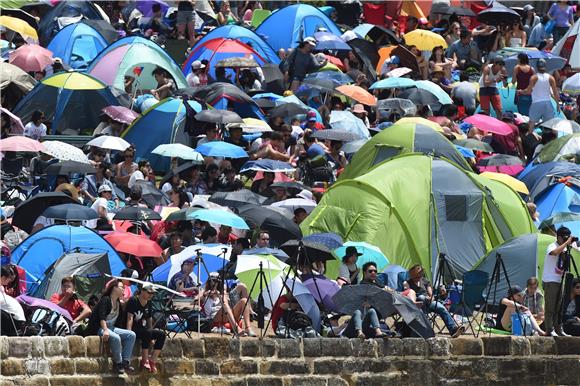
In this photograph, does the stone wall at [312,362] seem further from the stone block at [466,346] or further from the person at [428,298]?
the person at [428,298]

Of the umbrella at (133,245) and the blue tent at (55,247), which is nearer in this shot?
the blue tent at (55,247)

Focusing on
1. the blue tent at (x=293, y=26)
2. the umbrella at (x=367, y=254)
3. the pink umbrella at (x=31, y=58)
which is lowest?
the umbrella at (x=367, y=254)

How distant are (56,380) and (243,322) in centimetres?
259

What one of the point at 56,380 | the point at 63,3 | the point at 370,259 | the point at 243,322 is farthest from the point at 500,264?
the point at 63,3

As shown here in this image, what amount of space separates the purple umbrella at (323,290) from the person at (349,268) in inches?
42.9

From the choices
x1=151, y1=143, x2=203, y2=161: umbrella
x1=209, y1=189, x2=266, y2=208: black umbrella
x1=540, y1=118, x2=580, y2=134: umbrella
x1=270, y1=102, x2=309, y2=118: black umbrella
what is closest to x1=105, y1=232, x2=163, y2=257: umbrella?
x1=209, y1=189, x2=266, y2=208: black umbrella

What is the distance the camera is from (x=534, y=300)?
93.3ft

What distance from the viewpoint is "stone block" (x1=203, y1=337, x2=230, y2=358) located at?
87.6 feet

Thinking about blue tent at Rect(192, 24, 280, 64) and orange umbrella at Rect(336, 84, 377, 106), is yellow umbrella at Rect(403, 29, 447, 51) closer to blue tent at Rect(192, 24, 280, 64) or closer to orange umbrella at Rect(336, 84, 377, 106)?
blue tent at Rect(192, 24, 280, 64)

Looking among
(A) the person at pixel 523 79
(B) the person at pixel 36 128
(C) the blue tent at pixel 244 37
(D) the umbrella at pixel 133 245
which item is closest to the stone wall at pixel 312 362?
(D) the umbrella at pixel 133 245

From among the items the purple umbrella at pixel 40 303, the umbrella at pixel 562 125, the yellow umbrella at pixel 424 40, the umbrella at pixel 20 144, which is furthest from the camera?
the yellow umbrella at pixel 424 40

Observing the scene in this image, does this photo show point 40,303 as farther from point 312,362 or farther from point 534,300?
point 534,300

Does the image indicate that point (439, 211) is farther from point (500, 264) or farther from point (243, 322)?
point (243, 322)

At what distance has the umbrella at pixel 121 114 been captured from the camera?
1393 inches
